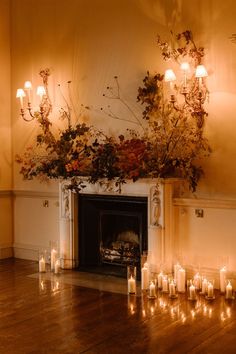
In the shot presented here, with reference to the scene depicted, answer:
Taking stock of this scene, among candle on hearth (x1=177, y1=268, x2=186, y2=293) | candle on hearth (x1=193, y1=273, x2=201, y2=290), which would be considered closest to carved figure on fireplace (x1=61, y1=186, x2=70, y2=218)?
candle on hearth (x1=177, y1=268, x2=186, y2=293)

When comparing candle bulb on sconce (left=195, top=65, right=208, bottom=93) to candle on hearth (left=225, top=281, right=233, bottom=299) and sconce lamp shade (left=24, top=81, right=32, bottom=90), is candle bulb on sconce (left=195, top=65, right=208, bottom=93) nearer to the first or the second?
candle on hearth (left=225, top=281, right=233, bottom=299)

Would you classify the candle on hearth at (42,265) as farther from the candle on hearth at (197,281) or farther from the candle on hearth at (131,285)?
the candle on hearth at (197,281)

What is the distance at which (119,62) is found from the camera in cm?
577

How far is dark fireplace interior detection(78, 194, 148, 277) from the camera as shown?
5.59 m

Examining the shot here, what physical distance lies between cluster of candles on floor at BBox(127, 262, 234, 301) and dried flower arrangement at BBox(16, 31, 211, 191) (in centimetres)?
91

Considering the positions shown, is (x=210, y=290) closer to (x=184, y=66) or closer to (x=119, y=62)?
(x=184, y=66)

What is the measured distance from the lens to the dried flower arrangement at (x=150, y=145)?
5156 mm

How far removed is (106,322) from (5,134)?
3546 mm

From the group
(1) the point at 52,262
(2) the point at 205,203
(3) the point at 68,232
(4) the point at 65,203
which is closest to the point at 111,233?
(3) the point at 68,232

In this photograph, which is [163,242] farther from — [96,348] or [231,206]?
[96,348]

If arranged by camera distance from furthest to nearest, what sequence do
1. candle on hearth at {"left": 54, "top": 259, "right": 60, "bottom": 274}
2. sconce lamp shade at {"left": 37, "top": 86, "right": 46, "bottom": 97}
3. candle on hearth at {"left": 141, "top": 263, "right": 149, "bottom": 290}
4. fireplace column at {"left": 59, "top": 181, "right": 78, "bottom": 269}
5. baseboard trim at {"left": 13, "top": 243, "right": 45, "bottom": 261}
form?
baseboard trim at {"left": 13, "top": 243, "right": 45, "bottom": 261} → sconce lamp shade at {"left": 37, "top": 86, "right": 46, "bottom": 97} → fireplace column at {"left": 59, "top": 181, "right": 78, "bottom": 269} → candle on hearth at {"left": 54, "top": 259, "right": 60, "bottom": 274} → candle on hearth at {"left": 141, "top": 263, "right": 149, "bottom": 290}

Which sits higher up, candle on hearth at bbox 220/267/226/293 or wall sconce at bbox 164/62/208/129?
wall sconce at bbox 164/62/208/129

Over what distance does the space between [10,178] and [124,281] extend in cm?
239

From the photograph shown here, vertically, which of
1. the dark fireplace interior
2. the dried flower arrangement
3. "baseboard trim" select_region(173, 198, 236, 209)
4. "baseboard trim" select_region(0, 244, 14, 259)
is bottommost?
"baseboard trim" select_region(0, 244, 14, 259)
